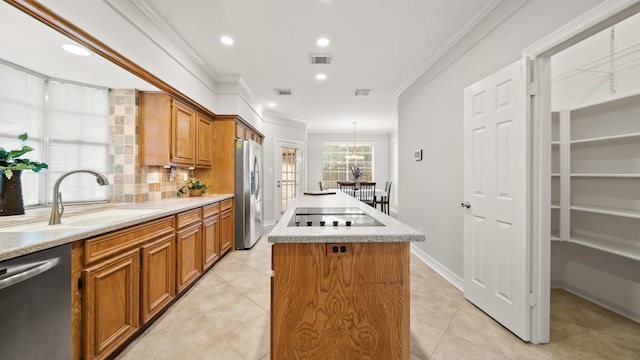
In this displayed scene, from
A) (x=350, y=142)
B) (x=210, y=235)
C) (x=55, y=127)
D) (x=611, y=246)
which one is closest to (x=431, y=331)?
(x=611, y=246)

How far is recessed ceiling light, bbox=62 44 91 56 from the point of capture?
Result: 5.79ft

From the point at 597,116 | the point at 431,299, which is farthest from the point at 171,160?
the point at 597,116

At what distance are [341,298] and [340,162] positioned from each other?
758cm

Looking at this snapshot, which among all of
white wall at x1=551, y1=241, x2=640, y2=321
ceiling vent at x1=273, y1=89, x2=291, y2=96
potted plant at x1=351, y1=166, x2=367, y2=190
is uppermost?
ceiling vent at x1=273, y1=89, x2=291, y2=96

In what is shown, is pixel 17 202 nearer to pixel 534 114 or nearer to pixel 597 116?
pixel 534 114

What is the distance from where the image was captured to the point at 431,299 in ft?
8.03

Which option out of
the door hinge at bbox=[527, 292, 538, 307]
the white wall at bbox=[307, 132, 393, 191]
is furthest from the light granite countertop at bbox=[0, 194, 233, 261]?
the white wall at bbox=[307, 132, 393, 191]

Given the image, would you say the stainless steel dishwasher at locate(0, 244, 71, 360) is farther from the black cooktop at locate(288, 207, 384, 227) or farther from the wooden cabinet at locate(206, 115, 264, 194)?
the wooden cabinet at locate(206, 115, 264, 194)

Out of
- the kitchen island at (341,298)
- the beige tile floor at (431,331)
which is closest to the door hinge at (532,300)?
the beige tile floor at (431,331)

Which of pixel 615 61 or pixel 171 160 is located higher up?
pixel 615 61

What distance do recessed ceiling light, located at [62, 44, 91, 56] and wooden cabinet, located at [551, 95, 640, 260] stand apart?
4.10 metres

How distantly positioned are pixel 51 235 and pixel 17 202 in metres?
0.78

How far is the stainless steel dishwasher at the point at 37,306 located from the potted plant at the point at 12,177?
78 centimetres

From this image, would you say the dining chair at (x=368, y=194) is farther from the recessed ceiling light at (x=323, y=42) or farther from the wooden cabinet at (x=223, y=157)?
the recessed ceiling light at (x=323, y=42)
